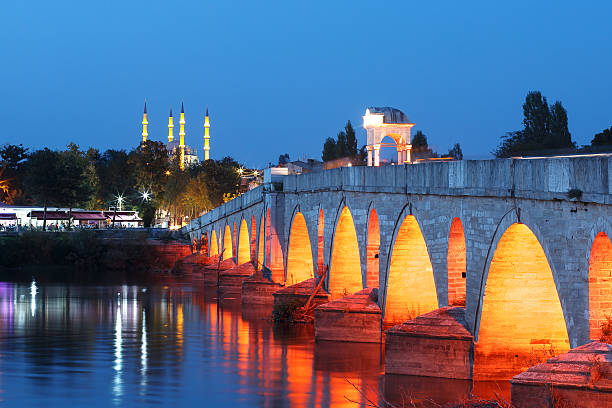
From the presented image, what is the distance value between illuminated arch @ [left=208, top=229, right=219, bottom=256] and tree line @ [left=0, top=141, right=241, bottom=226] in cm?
2191

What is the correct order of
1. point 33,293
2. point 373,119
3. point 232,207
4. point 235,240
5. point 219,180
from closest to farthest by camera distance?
point 373,119 → point 33,293 → point 235,240 → point 232,207 → point 219,180

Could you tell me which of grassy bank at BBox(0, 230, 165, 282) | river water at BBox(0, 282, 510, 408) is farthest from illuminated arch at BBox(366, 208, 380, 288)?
grassy bank at BBox(0, 230, 165, 282)

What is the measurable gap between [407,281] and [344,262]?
5.61m

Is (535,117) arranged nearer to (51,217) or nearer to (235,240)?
(235,240)

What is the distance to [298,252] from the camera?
35.1 metres

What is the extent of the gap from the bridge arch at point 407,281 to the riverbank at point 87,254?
38817mm

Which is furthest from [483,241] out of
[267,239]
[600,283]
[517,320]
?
[267,239]

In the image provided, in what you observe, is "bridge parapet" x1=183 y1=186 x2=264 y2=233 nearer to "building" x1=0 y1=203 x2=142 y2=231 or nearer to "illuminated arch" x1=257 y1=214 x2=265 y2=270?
"illuminated arch" x1=257 y1=214 x2=265 y2=270

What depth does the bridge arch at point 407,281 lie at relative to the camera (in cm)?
2242

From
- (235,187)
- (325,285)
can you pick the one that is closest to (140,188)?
(235,187)

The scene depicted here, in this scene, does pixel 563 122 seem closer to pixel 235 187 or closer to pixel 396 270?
pixel 396 270

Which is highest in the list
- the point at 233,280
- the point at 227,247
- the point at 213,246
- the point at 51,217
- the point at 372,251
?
the point at 51,217

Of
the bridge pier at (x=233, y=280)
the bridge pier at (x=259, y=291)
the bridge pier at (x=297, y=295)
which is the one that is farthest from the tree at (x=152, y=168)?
the bridge pier at (x=297, y=295)

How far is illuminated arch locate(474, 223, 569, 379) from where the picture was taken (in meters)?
16.4
